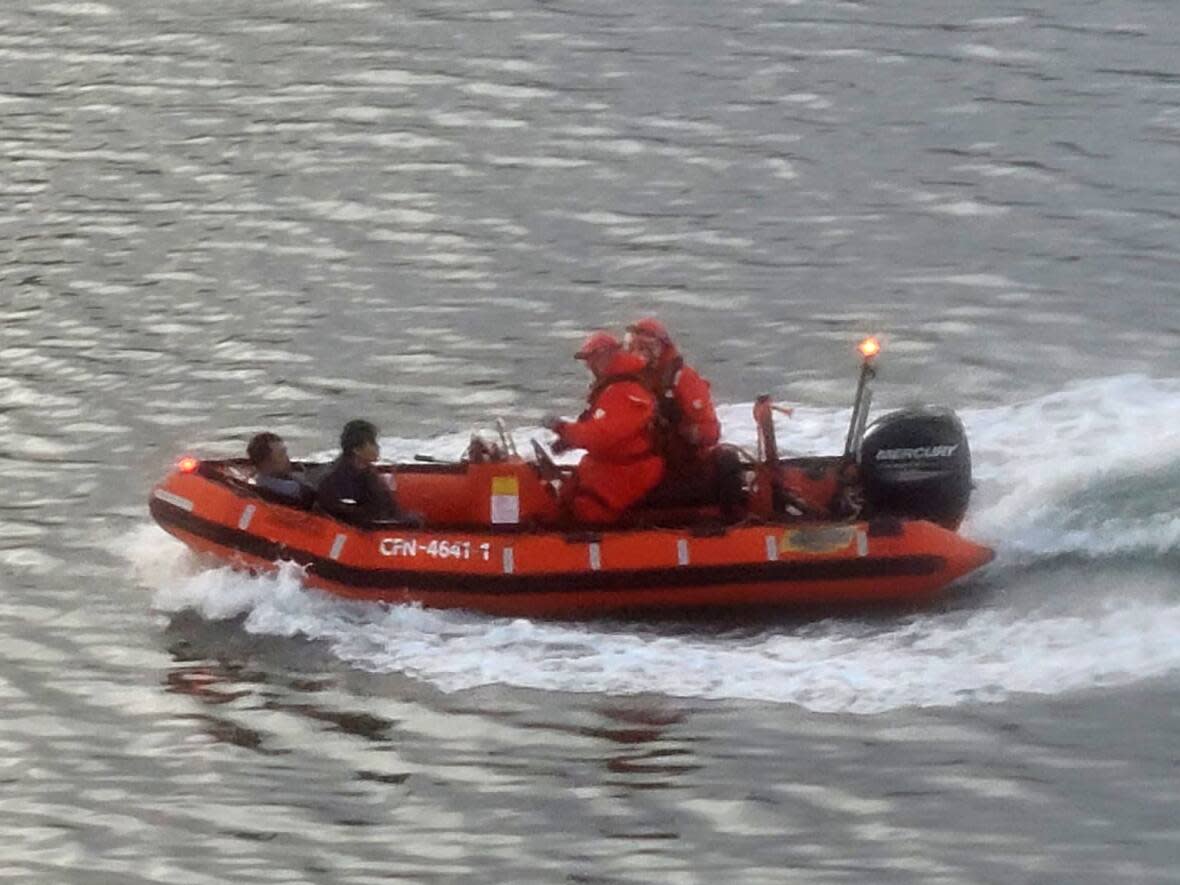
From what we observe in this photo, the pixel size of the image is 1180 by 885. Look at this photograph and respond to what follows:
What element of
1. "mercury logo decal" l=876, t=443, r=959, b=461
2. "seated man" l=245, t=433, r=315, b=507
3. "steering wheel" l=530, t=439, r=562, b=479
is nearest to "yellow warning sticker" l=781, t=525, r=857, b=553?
"mercury logo decal" l=876, t=443, r=959, b=461

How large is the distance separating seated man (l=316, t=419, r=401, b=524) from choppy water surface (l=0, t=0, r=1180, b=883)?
500mm

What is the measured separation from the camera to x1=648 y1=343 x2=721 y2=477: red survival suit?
14.1m

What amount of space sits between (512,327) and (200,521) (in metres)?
4.81

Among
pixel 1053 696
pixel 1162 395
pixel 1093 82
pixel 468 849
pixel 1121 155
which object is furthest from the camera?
pixel 1093 82

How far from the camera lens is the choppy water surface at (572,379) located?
11.8 meters

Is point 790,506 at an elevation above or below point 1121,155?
below

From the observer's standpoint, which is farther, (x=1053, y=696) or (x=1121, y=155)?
(x=1121, y=155)

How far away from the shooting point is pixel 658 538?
13.8 m

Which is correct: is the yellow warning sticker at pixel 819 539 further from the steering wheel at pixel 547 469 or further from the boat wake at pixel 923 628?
the steering wheel at pixel 547 469

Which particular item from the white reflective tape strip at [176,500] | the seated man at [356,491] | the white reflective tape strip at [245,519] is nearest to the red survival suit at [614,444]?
A: the seated man at [356,491]

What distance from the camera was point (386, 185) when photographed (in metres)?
21.5

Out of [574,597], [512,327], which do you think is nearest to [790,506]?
[574,597]

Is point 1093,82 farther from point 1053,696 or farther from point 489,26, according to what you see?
point 1053,696

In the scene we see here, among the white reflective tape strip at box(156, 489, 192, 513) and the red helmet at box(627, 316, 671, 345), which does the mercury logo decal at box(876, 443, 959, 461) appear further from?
the white reflective tape strip at box(156, 489, 192, 513)
